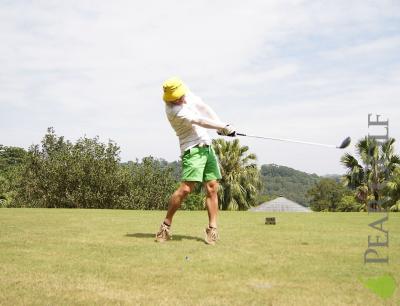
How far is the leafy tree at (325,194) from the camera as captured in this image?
97.0 meters

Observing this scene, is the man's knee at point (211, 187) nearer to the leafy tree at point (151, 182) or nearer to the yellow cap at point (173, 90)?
the yellow cap at point (173, 90)

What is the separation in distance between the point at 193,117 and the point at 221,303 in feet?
11.1

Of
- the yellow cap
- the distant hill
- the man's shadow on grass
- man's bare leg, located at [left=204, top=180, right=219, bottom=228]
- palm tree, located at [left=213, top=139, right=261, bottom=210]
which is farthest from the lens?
the distant hill

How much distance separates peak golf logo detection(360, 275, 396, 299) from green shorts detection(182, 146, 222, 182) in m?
2.84

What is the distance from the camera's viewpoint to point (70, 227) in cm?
774

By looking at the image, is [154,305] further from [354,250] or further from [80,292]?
[354,250]

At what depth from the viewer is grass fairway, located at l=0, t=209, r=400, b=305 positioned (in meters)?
3.38

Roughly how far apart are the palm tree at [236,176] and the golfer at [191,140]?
114 ft

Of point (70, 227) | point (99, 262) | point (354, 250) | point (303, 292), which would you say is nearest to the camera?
point (303, 292)

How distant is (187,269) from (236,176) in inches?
1469

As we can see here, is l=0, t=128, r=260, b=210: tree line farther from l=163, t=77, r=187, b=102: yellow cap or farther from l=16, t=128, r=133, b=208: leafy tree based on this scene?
l=163, t=77, r=187, b=102: yellow cap

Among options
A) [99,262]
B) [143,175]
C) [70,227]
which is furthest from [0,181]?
[99,262]

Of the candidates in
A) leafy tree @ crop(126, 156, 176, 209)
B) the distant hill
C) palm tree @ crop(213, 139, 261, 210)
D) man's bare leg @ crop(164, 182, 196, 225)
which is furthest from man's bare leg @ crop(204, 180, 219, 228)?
the distant hill

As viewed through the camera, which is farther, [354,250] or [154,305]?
[354,250]
